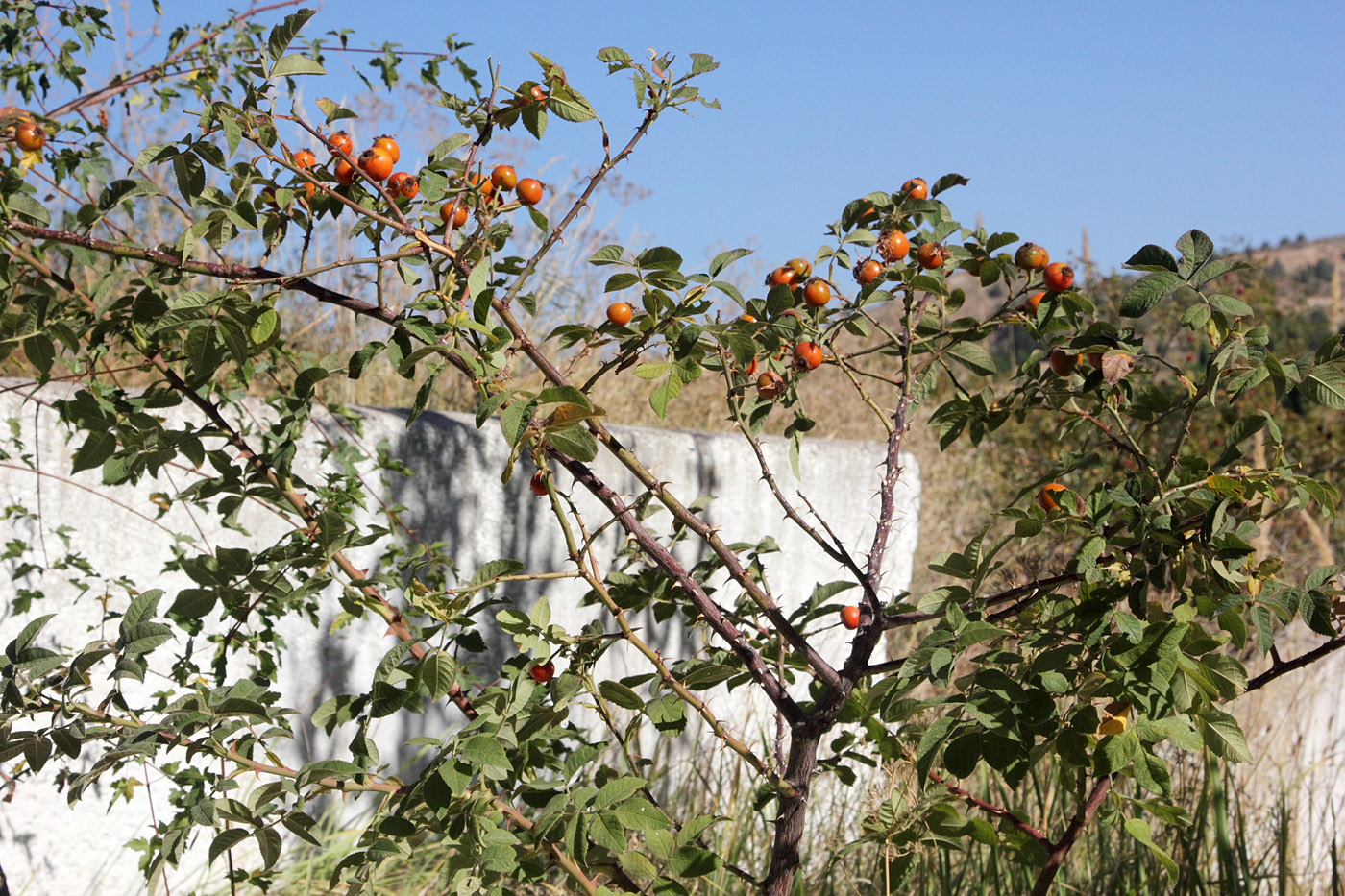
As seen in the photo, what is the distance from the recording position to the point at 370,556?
2.12 m

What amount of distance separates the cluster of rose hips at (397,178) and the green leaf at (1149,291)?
59 centimetres

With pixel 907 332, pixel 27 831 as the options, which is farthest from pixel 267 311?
pixel 27 831

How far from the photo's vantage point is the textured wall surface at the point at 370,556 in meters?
1.80

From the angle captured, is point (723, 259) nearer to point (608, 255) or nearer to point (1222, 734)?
point (608, 255)

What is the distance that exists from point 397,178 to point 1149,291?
754mm

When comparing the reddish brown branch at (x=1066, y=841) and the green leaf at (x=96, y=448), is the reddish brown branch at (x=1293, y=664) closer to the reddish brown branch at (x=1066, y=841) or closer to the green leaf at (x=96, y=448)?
the reddish brown branch at (x=1066, y=841)

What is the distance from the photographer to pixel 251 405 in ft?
6.37

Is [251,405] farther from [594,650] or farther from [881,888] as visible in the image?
[881,888]

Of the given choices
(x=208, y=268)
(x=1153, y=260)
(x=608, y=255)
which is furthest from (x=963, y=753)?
(x=208, y=268)

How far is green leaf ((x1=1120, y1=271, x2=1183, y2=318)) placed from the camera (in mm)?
846

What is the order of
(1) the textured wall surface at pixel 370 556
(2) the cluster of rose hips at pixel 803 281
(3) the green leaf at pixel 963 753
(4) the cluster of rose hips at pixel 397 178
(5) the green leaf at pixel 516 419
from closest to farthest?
(5) the green leaf at pixel 516 419, (3) the green leaf at pixel 963 753, (4) the cluster of rose hips at pixel 397 178, (2) the cluster of rose hips at pixel 803 281, (1) the textured wall surface at pixel 370 556

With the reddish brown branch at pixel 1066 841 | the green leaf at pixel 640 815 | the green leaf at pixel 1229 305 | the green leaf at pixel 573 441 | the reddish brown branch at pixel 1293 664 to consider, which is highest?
the green leaf at pixel 1229 305

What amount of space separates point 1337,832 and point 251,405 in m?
2.63

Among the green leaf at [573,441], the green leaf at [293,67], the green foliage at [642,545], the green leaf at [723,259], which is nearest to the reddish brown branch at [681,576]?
the green foliage at [642,545]
